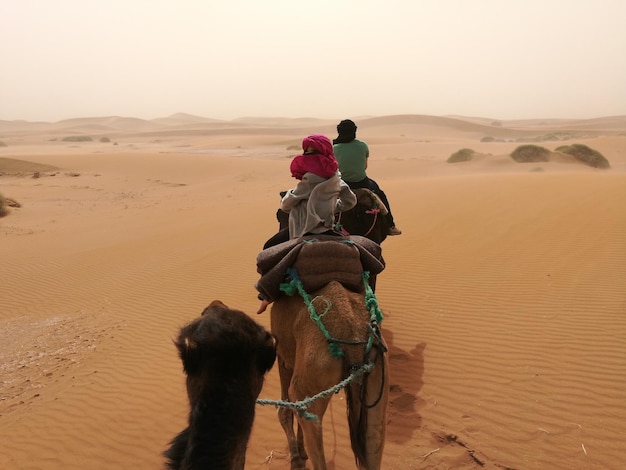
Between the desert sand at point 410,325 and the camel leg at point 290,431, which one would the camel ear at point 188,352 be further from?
the desert sand at point 410,325

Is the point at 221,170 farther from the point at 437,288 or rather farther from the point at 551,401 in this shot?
the point at 551,401

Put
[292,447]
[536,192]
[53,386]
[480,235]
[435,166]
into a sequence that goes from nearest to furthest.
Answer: [292,447], [53,386], [480,235], [536,192], [435,166]

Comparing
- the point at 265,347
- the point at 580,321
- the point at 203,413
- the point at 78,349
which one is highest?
the point at 265,347

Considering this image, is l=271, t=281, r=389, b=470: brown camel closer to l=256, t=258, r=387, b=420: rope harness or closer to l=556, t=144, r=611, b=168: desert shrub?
l=256, t=258, r=387, b=420: rope harness

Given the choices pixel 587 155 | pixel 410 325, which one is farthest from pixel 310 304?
pixel 587 155

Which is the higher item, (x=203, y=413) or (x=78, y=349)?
(x=203, y=413)

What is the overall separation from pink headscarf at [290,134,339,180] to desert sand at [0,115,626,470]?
Result: 2.62 m

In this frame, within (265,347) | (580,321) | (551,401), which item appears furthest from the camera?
(580,321)

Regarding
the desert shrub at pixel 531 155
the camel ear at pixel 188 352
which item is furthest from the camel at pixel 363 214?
the desert shrub at pixel 531 155

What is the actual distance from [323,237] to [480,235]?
849cm

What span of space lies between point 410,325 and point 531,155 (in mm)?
28299

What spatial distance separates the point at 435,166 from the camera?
32.6 metres

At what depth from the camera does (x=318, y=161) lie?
13.0 feet

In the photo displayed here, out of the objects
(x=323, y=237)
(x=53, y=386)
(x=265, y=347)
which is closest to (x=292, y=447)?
(x=323, y=237)
